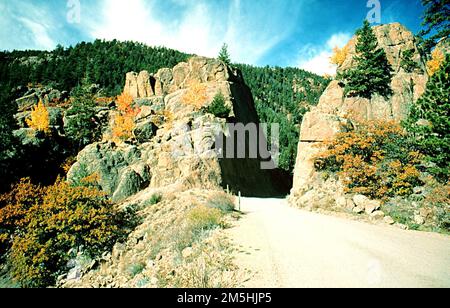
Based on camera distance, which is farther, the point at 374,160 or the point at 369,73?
the point at 369,73

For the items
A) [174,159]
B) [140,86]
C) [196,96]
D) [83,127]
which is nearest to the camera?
[174,159]

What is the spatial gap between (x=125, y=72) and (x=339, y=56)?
79.0 m

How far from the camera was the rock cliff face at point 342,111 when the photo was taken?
61.1 ft

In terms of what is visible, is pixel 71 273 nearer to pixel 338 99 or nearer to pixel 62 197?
pixel 62 197

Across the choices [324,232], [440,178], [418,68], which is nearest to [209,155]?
[324,232]

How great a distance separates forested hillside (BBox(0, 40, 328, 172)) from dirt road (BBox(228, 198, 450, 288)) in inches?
1949

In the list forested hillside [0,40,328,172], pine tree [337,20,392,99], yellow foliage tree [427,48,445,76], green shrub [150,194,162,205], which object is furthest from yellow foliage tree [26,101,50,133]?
yellow foliage tree [427,48,445,76]

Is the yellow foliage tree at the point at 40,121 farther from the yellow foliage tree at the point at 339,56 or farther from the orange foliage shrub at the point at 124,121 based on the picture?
the yellow foliage tree at the point at 339,56

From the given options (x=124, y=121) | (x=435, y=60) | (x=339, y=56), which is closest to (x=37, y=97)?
Answer: (x=124, y=121)

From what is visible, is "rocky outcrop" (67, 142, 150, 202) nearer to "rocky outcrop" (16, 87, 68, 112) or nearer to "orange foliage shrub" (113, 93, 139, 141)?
"orange foliage shrub" (113, 93, 139, 141)

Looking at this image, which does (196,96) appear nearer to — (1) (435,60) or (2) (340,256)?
(1) (435,60)

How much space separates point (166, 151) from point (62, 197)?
40.8 ft

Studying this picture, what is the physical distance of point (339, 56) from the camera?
34.8m

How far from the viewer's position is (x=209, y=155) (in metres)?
27.2
